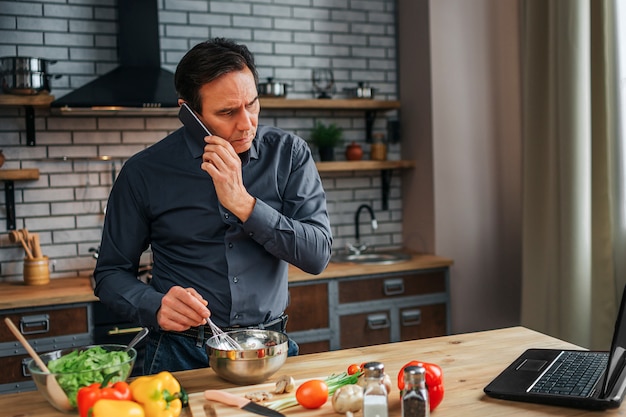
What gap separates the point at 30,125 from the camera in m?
3.85

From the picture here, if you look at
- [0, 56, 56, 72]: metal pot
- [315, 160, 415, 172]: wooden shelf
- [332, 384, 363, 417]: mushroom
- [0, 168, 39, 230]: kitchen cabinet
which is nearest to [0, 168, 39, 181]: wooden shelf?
[0, 168, 39, 230]: kitchen cabinet

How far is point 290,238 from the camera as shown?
2072 millimetres

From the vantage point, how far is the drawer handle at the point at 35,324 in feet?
10.9

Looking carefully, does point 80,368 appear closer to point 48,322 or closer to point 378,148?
point 48,322

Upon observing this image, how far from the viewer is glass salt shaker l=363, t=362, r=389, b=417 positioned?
4.75 ft

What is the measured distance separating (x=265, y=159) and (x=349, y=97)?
2.35 m

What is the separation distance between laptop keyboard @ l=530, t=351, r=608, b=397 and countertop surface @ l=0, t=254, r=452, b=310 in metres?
1.94

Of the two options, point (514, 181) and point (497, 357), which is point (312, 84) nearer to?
point (514, 181)

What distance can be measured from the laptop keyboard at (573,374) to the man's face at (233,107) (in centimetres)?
109

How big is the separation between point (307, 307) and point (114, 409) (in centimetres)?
242

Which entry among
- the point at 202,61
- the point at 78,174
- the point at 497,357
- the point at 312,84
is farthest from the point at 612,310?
the point at 78,174

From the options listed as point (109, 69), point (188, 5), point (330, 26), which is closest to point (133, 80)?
point (109, 69)

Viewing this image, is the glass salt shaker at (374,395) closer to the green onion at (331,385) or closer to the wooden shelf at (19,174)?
the green onion at (331,385)

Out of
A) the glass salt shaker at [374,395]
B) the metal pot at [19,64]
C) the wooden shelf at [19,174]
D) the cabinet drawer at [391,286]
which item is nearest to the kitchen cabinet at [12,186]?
the wooden shelf at [19,174]
